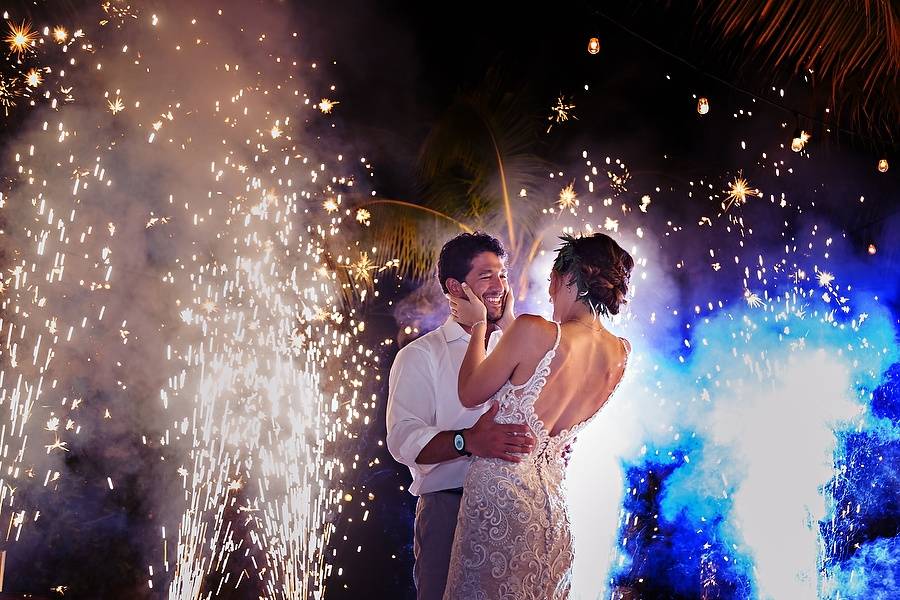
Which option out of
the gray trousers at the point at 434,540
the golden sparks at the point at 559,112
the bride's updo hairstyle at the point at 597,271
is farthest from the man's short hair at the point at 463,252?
the golden sparks at the point at 559,112

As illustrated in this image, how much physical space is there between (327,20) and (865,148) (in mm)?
5674

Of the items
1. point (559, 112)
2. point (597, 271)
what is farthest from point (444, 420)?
point (559, 112)

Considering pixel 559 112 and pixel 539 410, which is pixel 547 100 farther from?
pixel 539 410

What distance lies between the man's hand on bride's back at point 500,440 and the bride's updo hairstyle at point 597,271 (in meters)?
0.56

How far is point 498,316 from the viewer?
152 inches

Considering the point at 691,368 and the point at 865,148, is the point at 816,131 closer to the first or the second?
the point at 865,148

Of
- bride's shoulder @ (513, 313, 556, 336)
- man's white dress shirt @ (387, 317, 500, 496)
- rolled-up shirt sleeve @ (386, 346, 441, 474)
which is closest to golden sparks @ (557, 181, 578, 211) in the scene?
man's white dress shirt @ (387, 317, 500, 496)

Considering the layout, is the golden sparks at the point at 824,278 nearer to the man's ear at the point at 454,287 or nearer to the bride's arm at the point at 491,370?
the man's ear at the point at 454,287

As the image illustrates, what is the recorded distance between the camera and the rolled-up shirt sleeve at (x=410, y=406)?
11.6 feet

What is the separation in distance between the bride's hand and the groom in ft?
0.09

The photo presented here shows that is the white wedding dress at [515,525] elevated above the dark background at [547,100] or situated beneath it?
situated beneath

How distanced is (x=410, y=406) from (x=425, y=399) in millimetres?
73

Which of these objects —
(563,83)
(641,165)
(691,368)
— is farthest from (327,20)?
(691,368)

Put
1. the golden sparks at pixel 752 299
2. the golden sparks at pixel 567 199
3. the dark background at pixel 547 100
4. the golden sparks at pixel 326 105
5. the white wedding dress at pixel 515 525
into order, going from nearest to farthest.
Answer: the white wedding dress at pixel 515 525, the golden sparks at pixel 326 105, the dark background at pixel 547 100, the golden sparks at pixel 567 199, the golden sparks at pixel 752 299
